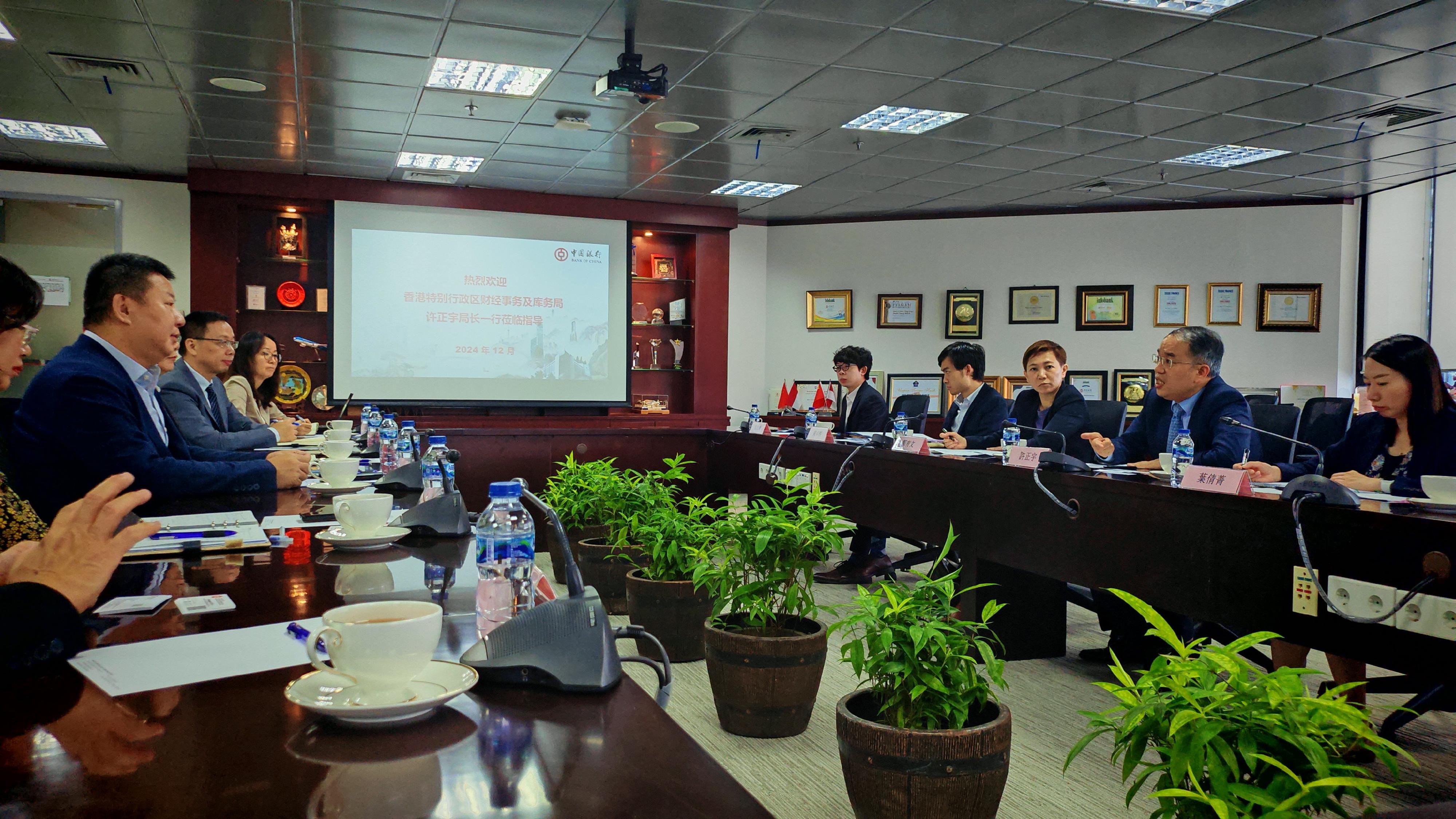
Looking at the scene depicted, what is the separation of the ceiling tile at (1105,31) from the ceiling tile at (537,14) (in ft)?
6.33

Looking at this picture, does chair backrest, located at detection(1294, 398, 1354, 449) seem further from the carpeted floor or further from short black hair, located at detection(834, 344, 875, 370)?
short black hair, located at detection(834, 344, 875, 370)

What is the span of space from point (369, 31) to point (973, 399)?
3436 millimetres

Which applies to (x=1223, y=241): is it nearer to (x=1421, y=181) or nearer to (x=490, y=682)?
(x=1421, y=181)

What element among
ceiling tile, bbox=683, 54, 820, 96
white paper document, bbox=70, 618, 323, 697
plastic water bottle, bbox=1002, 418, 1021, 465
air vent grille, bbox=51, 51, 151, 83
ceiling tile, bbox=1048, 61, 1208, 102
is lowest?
white paper document, bbox=70, 618, 323, 697

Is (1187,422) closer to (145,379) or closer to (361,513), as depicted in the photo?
(361,513)

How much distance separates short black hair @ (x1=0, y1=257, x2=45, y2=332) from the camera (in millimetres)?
1536

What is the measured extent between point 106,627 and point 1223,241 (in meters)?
8.34

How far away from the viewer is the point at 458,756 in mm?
708

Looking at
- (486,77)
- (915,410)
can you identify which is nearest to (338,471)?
(486,77)

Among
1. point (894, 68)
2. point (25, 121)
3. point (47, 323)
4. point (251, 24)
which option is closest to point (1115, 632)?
point (894, 68)

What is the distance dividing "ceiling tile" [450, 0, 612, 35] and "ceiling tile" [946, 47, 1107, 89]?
1829 millimetres

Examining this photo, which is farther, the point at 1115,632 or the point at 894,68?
the point at 894,68

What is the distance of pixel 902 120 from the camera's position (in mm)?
5387

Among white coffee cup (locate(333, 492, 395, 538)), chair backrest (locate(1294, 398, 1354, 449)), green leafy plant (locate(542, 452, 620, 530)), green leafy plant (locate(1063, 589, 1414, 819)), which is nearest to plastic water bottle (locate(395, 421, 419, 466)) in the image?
green leafy plant (locate(542, 452, 620, 530))
